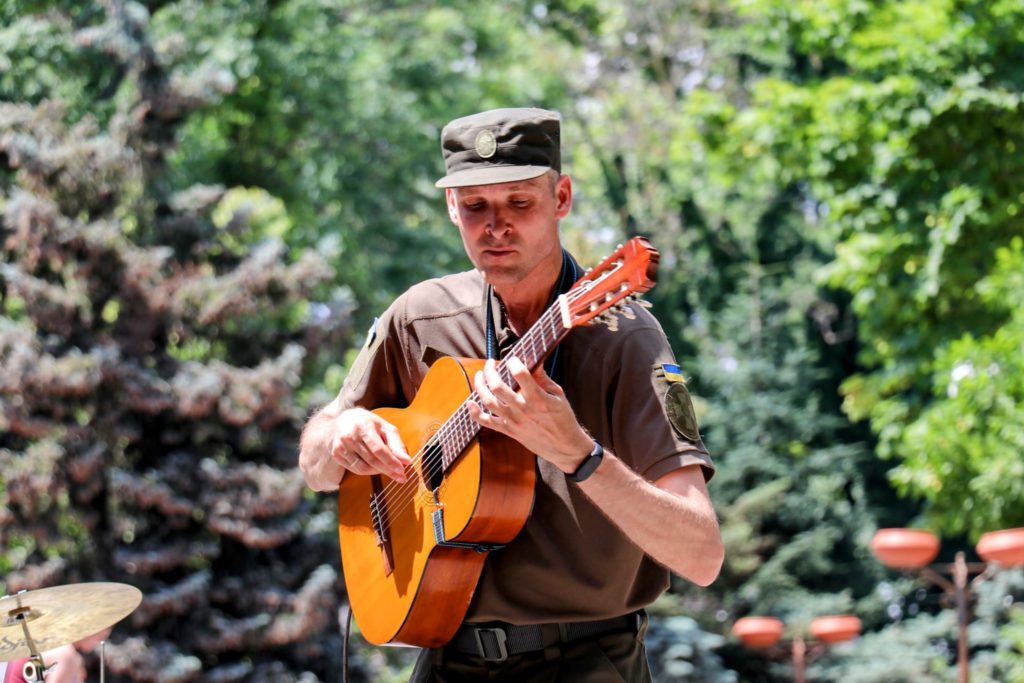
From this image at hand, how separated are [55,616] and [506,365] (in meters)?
1.67

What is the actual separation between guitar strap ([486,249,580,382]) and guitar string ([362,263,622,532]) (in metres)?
0.14

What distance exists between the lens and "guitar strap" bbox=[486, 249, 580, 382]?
10.3 feet

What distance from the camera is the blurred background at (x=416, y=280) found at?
38.4ft

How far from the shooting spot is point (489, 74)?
810 inches

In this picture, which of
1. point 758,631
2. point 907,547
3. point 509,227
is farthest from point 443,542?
point 758,631

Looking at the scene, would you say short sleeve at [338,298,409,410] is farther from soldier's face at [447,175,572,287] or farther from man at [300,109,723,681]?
soldier's face at [447,175,572,287]

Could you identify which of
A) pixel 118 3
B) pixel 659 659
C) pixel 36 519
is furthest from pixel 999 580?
pixel 118 3

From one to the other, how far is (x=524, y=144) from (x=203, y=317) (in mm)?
9564

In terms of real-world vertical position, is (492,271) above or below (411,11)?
above

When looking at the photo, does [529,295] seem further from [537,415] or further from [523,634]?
[523,634]

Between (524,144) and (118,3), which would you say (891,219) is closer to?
(118,3)

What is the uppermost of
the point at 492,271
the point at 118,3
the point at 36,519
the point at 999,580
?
the point at 492,271

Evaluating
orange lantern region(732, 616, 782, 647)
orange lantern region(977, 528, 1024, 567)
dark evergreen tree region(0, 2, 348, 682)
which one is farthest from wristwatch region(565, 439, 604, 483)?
orange lantern region(732, 616, 782, 647)

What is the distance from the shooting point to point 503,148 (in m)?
3.13
